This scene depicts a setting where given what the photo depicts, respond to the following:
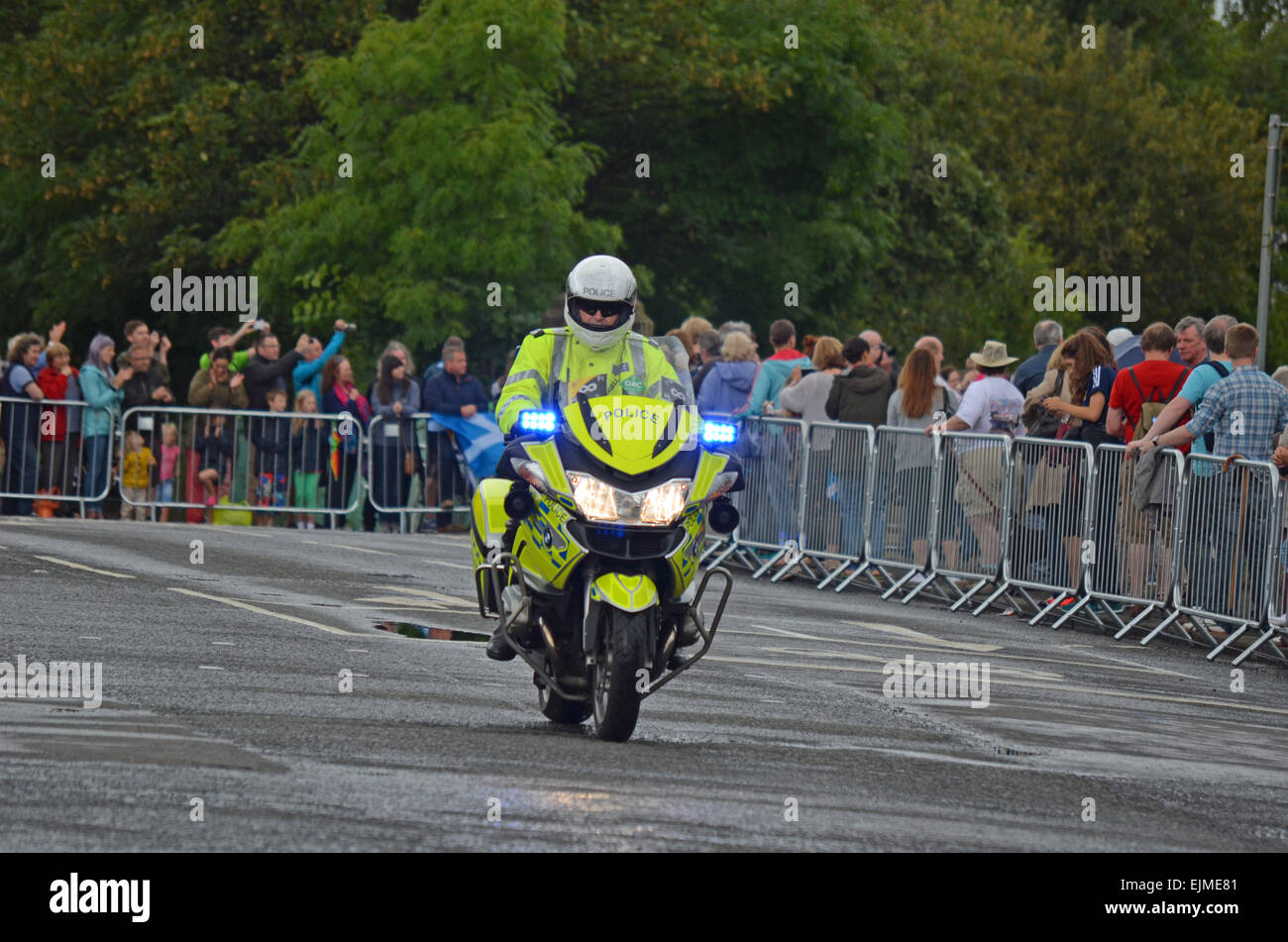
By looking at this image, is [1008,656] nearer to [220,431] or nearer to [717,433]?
[717,433]

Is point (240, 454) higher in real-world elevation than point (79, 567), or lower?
higher

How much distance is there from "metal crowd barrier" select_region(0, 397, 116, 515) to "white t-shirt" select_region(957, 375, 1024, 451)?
9.26 meters

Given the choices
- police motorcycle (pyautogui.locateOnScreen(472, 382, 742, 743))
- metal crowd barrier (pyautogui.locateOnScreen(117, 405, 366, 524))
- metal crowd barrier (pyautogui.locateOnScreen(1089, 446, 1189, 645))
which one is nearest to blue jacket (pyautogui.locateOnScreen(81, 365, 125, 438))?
metal crowd barrier (pyautogui.locateOnScreen(117, 405, 366, 524))

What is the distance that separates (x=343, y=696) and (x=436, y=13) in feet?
76.4

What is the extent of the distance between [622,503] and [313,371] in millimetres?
15118

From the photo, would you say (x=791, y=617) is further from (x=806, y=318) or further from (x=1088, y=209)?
(x=1088, y=209)

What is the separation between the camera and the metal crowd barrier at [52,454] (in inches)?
920

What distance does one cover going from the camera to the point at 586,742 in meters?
9.91

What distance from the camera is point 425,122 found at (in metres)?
32.2

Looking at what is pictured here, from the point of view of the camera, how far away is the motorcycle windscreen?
973 cm

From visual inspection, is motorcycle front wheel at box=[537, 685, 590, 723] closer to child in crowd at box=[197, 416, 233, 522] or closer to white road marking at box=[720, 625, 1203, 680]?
white road marking at box=[720, 625, 1203, 680]

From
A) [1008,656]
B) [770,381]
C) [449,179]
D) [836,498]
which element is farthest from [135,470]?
[1008,656]
